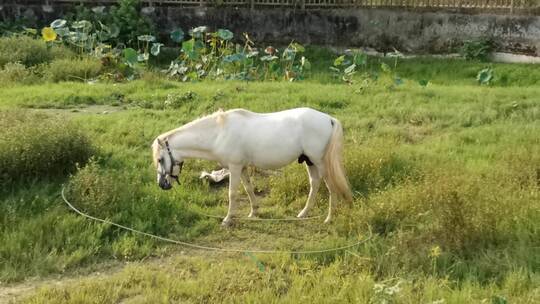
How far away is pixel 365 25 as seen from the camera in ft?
52.3

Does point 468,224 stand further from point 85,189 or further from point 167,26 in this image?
point 167,26

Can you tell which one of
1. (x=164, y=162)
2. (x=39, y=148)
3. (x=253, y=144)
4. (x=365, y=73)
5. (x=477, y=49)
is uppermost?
(x=253, y=144)

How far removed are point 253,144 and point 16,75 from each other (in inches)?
297

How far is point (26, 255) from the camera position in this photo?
17.5ft

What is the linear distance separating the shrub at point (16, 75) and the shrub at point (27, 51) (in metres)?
0.69

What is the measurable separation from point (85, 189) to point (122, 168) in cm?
102

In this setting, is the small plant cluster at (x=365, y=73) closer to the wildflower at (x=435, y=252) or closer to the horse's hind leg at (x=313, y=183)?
the horse's hind leg at (x=313, y=183)

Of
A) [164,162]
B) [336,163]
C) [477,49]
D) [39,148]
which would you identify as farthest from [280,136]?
[477,49]

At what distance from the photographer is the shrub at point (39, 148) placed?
6629mm

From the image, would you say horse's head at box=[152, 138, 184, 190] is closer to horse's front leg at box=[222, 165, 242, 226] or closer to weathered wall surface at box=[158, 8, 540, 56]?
horse's front leg at box=[222, 165, 242, 226]

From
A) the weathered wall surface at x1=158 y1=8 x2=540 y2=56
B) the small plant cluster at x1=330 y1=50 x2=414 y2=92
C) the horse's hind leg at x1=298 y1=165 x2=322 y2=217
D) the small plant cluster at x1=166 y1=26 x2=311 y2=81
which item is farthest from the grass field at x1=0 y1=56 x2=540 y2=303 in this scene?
the weathered wall surface at x1=158 y1=8 x2=540 y2=56

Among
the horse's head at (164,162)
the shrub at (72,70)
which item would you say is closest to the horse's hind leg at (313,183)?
the horse's head at (164,162)

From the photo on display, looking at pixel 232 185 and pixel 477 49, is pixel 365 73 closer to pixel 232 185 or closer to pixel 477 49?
pixel 477 49

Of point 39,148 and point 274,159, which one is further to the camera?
point 39,148
